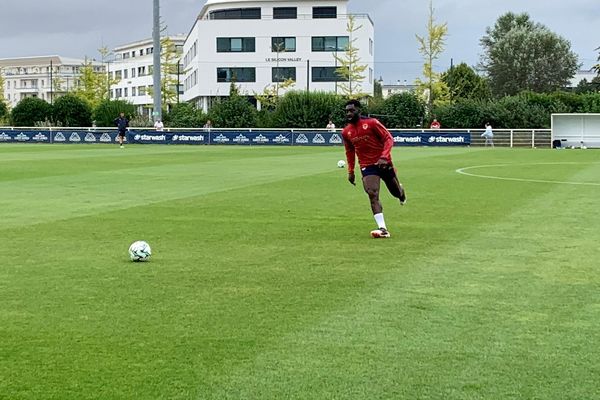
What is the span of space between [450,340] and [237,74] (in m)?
89.8

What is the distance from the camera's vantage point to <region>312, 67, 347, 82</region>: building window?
93.3m

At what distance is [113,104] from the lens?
73.1 meters

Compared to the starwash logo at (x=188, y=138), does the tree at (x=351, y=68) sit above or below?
above

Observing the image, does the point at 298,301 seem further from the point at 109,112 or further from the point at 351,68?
the point at 351,68

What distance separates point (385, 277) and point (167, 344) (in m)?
3.35

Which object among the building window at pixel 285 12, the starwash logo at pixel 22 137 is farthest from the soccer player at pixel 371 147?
the building window at pixel 285 12

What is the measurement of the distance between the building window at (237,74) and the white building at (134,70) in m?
42.4

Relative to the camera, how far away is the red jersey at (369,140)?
1281cm

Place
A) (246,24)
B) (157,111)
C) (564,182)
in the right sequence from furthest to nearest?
(246,24) < (157,111) < (564,182)

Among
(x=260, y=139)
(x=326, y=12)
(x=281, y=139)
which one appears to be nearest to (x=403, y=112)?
(x=281, y=139)

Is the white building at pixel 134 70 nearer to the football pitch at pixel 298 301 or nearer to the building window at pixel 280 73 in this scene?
the building window at pixel 280 73

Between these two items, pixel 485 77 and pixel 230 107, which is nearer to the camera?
pixel 230 107

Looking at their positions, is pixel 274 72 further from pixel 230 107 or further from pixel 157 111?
pixel 157 111

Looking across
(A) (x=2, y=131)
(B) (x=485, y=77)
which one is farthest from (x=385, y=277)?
(B) (x=485, y=77)
